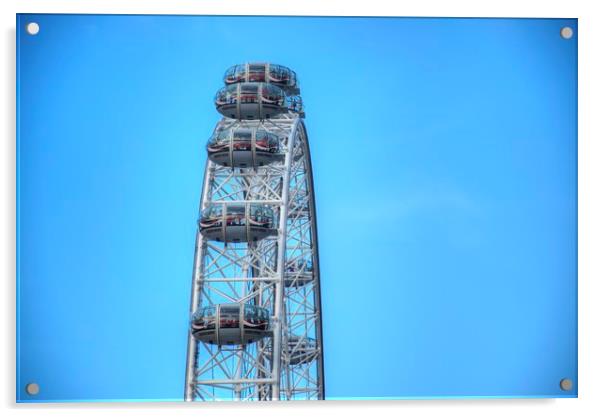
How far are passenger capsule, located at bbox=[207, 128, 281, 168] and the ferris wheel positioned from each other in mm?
20

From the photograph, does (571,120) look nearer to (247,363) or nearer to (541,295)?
(541,295)

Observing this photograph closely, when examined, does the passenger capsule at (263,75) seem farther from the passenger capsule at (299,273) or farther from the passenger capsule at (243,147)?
the passenger capsule at (299,273)

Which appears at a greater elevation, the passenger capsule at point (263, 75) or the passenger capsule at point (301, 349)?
A: the passenger capsule at point (263, 75)

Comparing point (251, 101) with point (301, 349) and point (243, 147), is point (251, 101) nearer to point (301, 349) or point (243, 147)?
point (243, 147)

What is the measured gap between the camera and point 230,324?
19.8 m

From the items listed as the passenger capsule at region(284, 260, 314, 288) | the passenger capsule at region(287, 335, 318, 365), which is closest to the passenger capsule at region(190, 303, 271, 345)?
the passenger capsule at region(287, 335, 318, 365)

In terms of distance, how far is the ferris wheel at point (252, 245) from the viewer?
763 inches

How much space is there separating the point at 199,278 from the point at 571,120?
593 cm

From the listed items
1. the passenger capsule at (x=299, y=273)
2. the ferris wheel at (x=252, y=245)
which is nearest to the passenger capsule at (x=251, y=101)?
the ferris wheel at (x=252, y=245)

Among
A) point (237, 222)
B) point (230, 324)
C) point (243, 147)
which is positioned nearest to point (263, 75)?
point (243, 147)

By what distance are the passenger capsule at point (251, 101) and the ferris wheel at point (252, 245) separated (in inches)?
0.8

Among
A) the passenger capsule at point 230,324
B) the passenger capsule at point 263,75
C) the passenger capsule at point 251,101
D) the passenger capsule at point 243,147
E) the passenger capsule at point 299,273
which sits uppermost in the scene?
the passenger capsule at point 263,75

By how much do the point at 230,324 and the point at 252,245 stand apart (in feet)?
8.28

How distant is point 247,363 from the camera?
818 inches
